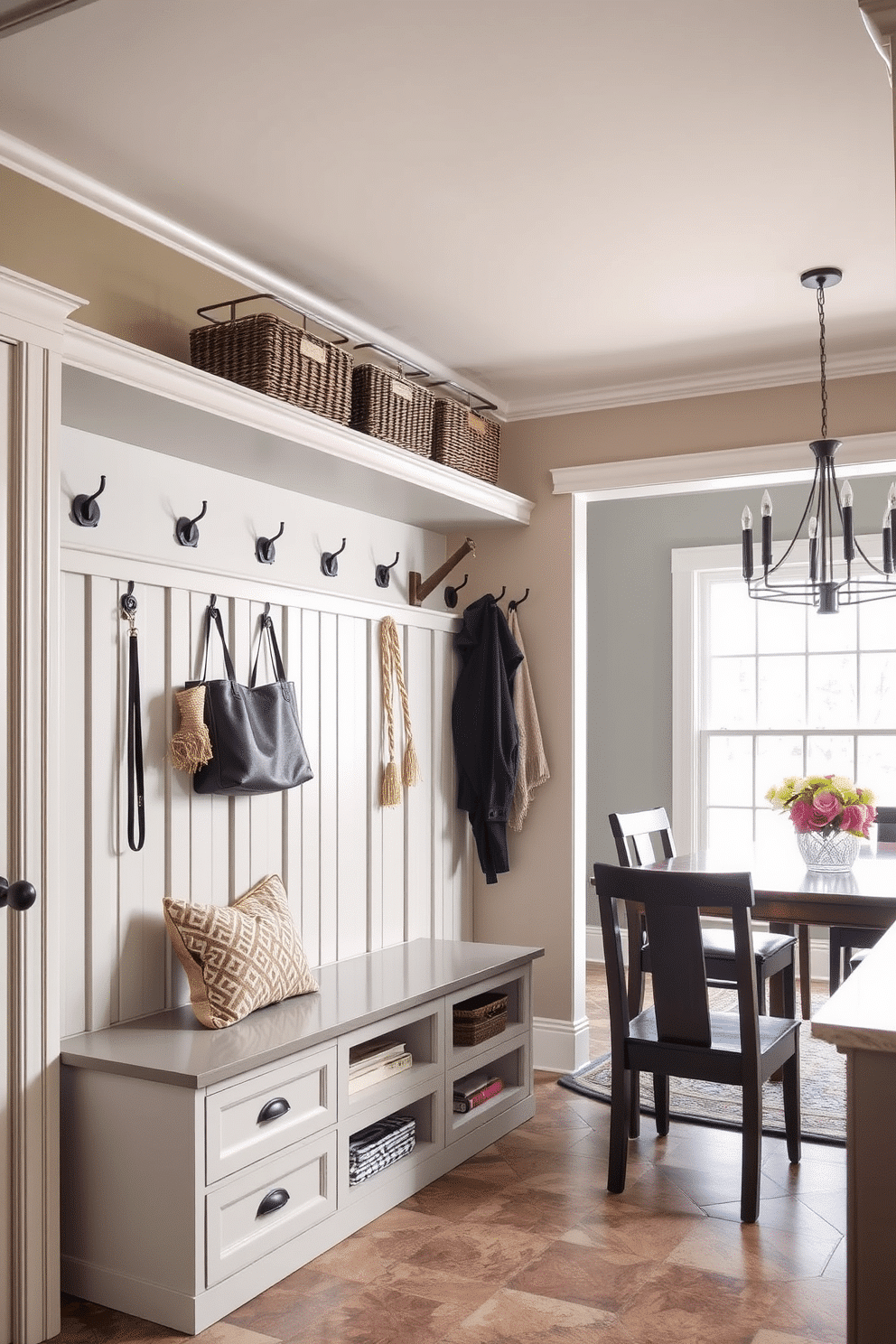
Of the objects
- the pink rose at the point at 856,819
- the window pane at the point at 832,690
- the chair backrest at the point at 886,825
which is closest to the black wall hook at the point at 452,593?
the pink rose at the point at 856,819

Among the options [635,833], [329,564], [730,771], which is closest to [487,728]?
[635,833]

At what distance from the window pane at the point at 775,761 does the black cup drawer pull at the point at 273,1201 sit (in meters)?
3.98

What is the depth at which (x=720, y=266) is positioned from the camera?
3336 millimetres

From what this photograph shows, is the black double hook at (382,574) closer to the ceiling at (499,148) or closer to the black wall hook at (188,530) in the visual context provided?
the ceiling at (499,148)

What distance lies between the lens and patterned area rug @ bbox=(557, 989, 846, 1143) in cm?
371

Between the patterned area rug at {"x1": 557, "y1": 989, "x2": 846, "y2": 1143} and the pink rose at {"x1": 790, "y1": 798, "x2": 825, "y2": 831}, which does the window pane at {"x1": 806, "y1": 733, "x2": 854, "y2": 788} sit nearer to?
the patterned area rug at {"x1": 557, "y1": 989, "x2": 846, "y2": 1143}

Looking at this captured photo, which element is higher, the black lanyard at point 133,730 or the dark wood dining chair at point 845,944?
the black lanyard at point 133,730

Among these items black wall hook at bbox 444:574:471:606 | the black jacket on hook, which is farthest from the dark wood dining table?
black wall hook at bbox 444:574:471:606

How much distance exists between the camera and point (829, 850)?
12.2 ft

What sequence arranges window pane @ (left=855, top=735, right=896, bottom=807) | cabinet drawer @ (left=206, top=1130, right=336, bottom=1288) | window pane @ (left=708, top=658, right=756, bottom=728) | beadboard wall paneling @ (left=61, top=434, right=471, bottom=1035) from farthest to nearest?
window pane @ (left=708, top=658, right=756, bottom=728)
window pane @ (left=855, top=735, right=896, bottom=807)
beadboard wall paneling @ (left=61, top=434, right=471, bottom=1035)
cabinet drawer @ (left=206, top=1130, right=336, bottom=1288)

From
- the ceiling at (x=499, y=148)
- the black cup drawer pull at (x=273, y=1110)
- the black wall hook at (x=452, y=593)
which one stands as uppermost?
the ceiling at (x=499, y=148)

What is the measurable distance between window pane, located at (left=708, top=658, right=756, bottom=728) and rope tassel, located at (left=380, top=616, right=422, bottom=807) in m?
2.63

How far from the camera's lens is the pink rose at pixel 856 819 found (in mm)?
3682

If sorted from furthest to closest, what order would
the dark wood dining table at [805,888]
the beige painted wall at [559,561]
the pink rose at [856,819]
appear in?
the beige painted wall at [559,561], the pink rose at [856,819], the dark wood dining table at [805,888]
